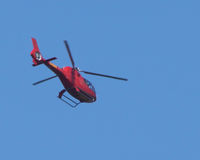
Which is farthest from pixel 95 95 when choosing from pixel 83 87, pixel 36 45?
pixel 36 45

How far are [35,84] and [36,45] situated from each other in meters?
4.39

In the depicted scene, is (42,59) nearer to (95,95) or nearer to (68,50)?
(68,50)

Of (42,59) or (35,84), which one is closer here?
(42,59)

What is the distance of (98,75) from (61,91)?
12.1ft

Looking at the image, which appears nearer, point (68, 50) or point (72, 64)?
point (68, 50)

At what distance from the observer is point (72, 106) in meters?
63.8

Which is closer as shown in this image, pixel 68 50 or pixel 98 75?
pixel 68 50

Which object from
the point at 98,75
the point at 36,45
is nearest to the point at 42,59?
the point at 36,45

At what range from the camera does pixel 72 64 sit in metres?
63.3

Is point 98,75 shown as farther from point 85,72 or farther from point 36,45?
point 36,45

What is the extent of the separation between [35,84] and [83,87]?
4.20 metres

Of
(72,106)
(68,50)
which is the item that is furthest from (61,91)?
(68,50)

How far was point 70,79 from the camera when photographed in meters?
62.2

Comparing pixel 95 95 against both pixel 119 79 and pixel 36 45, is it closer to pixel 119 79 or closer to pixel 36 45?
pixel 119 79
